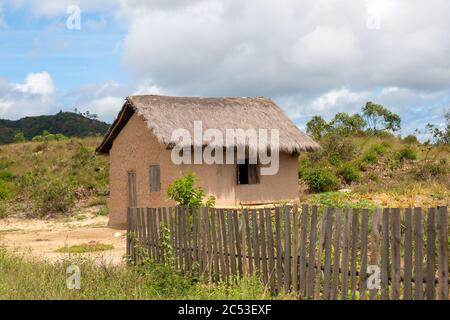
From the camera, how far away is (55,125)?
186 feet

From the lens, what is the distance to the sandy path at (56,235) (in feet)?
41.2

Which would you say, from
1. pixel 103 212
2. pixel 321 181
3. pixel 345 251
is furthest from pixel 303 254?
pixel 103 212

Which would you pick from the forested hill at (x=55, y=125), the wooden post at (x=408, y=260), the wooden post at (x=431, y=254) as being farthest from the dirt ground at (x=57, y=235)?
the forested hill at (x=55, y=125)

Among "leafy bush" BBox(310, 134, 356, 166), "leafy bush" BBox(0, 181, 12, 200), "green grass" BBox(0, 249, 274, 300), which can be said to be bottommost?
"green grass" BBox(0, 249, 274, 300)

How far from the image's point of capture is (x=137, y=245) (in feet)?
29.3

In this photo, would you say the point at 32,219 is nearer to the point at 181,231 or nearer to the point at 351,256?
the point at 181,231

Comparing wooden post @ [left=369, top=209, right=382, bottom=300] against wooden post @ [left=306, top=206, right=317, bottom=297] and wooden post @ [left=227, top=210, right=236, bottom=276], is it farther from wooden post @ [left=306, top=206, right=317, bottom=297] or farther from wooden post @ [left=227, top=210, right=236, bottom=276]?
wooden post @ [left=227, top=210, right=236, bottom=276]

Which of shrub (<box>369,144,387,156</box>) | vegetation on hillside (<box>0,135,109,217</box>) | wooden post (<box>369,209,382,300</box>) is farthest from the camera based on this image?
shrub (<box>369,144,387,156</box>)

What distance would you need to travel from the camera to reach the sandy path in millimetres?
12549

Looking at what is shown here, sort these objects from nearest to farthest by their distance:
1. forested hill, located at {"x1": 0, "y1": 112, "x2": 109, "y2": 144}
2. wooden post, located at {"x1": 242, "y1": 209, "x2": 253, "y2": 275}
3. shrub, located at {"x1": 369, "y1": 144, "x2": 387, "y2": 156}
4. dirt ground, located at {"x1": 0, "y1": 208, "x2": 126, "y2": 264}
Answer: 1. wooden post, located at {"x1": 242, "y1": 209, "x2": 253, "y2": 275}
2. dirt ground, located at {"x1": 0, "y1": 208, "x2": 126, "y2": 264}
3. shrub, located at {"x1": 369, "y1": 144, "x2": 387, "y2": 156}
4. forested hill, located at {"x1": 0, "y1": 112, "x2": 109, "y2": 144}

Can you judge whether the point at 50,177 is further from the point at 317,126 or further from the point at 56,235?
the point at 317,126

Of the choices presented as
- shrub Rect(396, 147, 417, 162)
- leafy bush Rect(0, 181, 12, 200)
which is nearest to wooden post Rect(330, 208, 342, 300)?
shrub Rect(396, 147, 417, 162)

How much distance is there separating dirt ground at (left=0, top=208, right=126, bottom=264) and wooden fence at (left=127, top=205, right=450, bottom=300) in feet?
9.85
